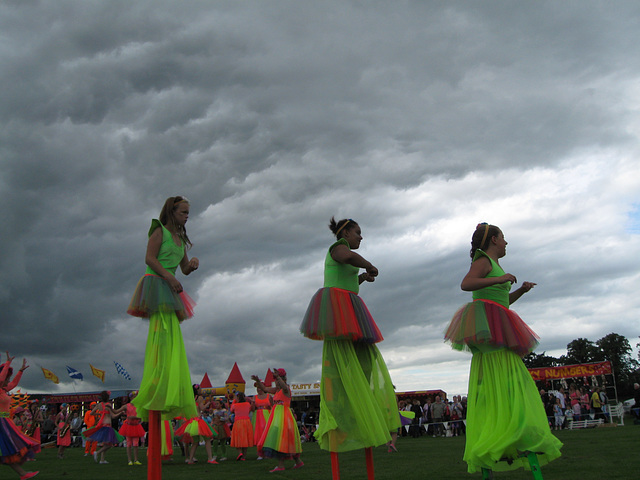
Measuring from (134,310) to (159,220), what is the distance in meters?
0.97

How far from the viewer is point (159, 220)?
17.5 ft

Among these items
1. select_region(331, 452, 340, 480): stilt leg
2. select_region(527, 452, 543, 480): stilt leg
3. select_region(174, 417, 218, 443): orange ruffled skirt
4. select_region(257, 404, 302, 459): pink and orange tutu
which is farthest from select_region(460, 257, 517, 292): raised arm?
select_region(174, 417, 218, 443): orange ruffled skirt

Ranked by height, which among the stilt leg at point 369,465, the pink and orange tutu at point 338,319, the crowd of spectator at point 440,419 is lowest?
the crowd of spectator at point 440,419

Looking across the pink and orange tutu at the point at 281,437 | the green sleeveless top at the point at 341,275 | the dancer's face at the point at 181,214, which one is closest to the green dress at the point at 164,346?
the dancer's face at the point at 181,214

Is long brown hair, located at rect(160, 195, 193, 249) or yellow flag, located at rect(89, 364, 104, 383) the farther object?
yellow flag, located at rect(89, 364, 104, 383)

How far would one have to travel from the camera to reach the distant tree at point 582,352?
325 ft

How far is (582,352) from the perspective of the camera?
330ft

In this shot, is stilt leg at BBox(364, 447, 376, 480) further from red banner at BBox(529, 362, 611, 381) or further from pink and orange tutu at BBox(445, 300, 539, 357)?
A: red banner at BBox(529, 362, 611, 381)

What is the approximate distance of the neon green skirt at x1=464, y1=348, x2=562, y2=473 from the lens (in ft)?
14.9

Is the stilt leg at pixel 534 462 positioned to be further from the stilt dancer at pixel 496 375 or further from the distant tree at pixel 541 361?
the distant tree at pixel 541 361

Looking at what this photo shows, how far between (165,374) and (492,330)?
3.22 m

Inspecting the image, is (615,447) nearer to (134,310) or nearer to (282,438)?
(282,438)

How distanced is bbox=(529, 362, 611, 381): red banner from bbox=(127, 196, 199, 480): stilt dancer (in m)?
29.1

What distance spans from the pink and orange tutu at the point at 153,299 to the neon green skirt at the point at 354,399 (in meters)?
1.68
